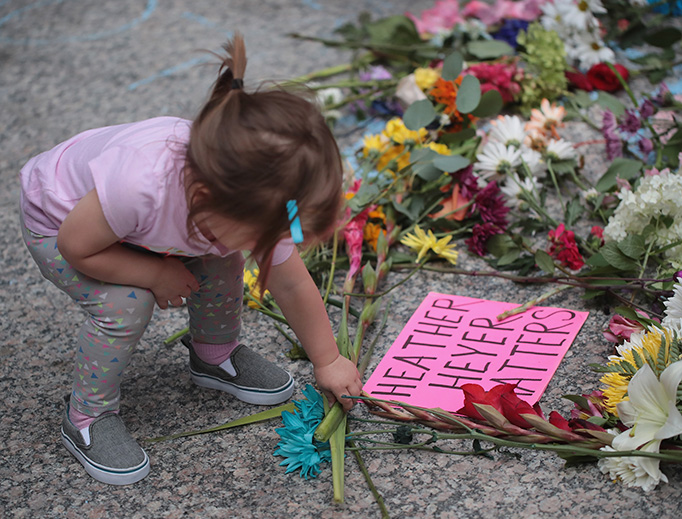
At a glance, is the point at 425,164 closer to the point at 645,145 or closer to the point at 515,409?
the point at 645,145

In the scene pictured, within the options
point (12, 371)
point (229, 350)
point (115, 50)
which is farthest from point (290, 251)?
point (115, 50)

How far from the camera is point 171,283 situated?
45.3 inches

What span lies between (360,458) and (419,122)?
0.85 m

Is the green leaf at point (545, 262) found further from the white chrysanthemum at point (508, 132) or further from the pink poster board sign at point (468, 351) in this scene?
the white chrysanthemum at point (508, 132)

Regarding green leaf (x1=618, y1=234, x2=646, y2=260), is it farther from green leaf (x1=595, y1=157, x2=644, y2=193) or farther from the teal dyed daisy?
the teal dyed daisy

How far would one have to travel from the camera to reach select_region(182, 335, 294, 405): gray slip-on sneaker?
1304mm

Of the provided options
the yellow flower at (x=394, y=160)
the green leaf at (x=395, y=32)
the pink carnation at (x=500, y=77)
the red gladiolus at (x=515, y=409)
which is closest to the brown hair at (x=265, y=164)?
the red gladiolus at (x=515, y=409)

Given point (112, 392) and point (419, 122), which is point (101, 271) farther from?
Answer: point (419, 122)

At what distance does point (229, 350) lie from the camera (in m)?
1.36

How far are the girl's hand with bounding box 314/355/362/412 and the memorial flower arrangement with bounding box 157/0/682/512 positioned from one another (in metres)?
0.02

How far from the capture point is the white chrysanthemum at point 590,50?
7.32 feet

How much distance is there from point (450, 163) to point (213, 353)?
694 millimetres

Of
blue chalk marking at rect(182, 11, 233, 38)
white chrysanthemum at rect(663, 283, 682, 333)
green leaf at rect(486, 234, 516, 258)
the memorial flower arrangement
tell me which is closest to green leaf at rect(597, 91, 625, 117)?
the memorial flower arrangement

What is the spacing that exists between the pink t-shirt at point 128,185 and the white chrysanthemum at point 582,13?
5.02 feet
